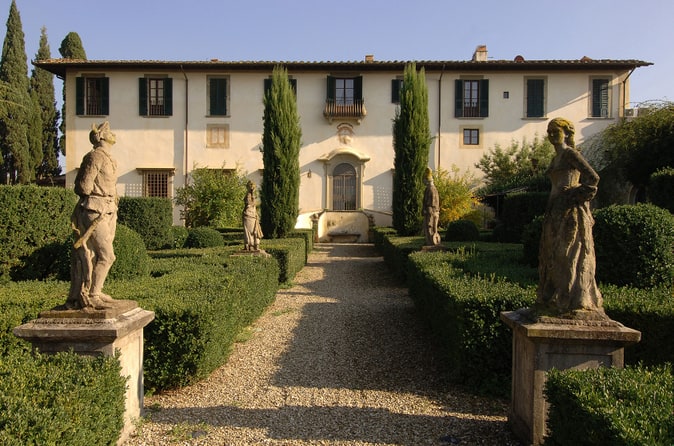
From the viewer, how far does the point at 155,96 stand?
24.5m

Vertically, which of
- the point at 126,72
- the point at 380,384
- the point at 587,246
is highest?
the point at 126,72

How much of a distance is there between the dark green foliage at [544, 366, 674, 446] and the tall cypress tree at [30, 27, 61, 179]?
33.7m

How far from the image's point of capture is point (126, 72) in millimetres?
24156

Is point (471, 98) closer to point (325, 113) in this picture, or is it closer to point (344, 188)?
point (325, 113)

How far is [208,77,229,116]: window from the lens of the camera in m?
24.4

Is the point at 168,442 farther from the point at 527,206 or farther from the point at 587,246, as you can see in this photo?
the point at 527,206

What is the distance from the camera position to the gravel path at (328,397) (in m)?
3.75

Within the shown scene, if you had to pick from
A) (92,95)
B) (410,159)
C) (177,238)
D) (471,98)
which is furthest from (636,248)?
(92,95)

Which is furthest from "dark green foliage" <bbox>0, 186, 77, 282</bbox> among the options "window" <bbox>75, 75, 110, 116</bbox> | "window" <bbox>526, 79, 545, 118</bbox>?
"window" <bbox>526, 79, 545, 118</bbox>

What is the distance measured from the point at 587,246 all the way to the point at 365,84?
73.3 feet

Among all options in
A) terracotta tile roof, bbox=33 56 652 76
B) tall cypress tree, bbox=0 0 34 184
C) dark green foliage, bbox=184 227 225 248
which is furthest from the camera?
tall cypress tree, bbox=0 0 34 184

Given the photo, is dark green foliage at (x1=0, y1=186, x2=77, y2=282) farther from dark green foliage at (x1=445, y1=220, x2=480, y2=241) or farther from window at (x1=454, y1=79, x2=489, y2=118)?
window at (x1=454, y1=79, x2=489, y2=118)

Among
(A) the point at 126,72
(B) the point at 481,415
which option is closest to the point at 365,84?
(A) the point at 126,72

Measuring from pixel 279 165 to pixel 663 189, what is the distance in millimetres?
11553
